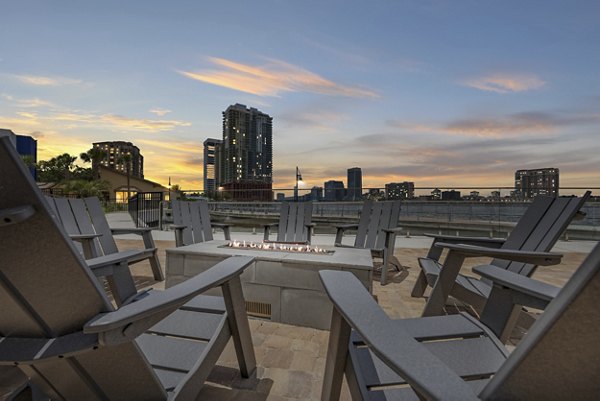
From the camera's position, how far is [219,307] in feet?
5.89

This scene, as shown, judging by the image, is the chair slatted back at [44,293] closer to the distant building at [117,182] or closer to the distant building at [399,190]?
the distant building at [399,190]

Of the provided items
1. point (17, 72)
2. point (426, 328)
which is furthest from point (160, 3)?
point (426, 328)

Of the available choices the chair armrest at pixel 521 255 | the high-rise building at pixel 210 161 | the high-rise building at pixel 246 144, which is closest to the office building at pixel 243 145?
the high-rise building at pixel 246 144

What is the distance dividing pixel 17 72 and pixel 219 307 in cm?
1278

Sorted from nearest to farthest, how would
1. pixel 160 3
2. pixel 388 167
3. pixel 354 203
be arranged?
1. pixel 160 3
2. pixel 354 203
3. pixel 388 167

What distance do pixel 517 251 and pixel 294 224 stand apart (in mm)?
3127

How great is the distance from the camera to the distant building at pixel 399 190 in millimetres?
6577

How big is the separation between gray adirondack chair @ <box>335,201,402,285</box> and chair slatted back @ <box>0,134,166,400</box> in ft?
10.7

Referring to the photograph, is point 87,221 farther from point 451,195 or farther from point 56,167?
point 56,167

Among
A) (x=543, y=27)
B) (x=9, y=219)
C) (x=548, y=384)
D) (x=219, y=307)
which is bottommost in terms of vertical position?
(x=219, y=307)

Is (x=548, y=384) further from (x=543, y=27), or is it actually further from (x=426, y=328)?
(x=543, y=27)

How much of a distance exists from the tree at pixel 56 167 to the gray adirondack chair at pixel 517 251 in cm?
4767

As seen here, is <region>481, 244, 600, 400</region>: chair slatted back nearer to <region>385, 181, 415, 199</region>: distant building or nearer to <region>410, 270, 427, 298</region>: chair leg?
<region>410, 270, 427, 298</region>: chair leg

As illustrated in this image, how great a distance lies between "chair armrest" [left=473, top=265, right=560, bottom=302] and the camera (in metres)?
1.13
